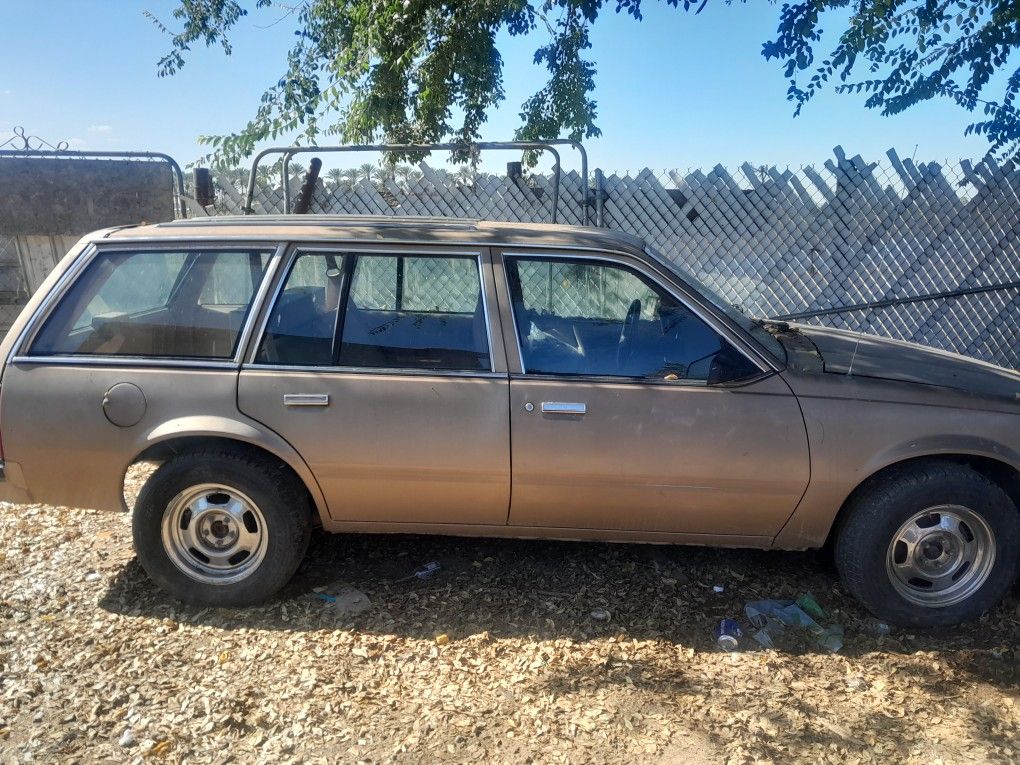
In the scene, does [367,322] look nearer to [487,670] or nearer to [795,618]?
[487,670]

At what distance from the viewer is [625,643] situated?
11.5 ft

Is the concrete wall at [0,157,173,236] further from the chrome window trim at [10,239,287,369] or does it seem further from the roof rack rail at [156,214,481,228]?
the chrome window trim at [10,239,287,369]

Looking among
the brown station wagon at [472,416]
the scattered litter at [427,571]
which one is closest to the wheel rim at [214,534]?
the brown station wagon at [472,416]

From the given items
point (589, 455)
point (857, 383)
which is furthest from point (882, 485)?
point (589, 455)

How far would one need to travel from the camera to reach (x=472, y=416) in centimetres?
350

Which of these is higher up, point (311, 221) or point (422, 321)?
point (311, 221)

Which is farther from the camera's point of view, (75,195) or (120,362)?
(75,195)

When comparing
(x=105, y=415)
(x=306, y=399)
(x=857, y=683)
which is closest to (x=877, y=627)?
(x=857, y=683)

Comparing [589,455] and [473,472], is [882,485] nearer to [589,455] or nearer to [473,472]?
[589,455]

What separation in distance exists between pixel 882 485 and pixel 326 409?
2534 millimetres

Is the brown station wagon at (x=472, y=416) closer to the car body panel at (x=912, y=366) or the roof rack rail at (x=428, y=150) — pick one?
the car body panel at (x=912, y=366)

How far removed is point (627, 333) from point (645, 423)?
0.45m

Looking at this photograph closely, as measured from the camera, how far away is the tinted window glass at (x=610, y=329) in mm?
3521

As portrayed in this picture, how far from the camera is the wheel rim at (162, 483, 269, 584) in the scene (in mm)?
3646
